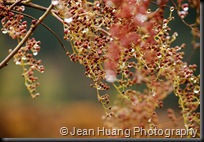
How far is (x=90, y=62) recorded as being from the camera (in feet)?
3.71

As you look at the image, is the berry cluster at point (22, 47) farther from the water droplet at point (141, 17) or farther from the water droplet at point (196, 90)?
the water droplet at point (196, 90)

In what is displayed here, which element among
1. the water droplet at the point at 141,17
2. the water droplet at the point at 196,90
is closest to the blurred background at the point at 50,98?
the water droplet at the point at 196,90

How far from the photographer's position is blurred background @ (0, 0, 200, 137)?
705cm

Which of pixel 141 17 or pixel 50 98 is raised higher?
pixel 141 17

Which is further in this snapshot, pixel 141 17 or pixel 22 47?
pixel 22 47

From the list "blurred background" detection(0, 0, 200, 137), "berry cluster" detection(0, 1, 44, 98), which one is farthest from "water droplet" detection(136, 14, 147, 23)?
"blurred background" detection(0, 0, 200, 137)

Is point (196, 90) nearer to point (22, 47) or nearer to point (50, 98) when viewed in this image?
point (22, 47)

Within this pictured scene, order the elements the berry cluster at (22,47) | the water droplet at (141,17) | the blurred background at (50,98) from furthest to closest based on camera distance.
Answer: the blurred background at (50,98) < the berry cluster at (22,47) < the water droplet at (141,17)

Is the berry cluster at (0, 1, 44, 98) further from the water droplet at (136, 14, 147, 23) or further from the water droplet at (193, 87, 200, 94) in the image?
the water droplet at (193, 87, 200, 94)

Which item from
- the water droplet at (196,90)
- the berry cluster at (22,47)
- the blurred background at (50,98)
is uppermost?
the berry cluster at (22,47)

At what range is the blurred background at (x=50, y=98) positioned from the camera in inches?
278

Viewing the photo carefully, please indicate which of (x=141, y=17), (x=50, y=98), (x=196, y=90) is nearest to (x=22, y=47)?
(x=141, y=17)

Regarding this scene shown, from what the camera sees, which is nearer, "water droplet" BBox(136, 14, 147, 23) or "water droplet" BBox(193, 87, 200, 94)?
"water droplet" BBox(136, 14, 147, 23)

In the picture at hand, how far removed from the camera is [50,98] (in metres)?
8.44
